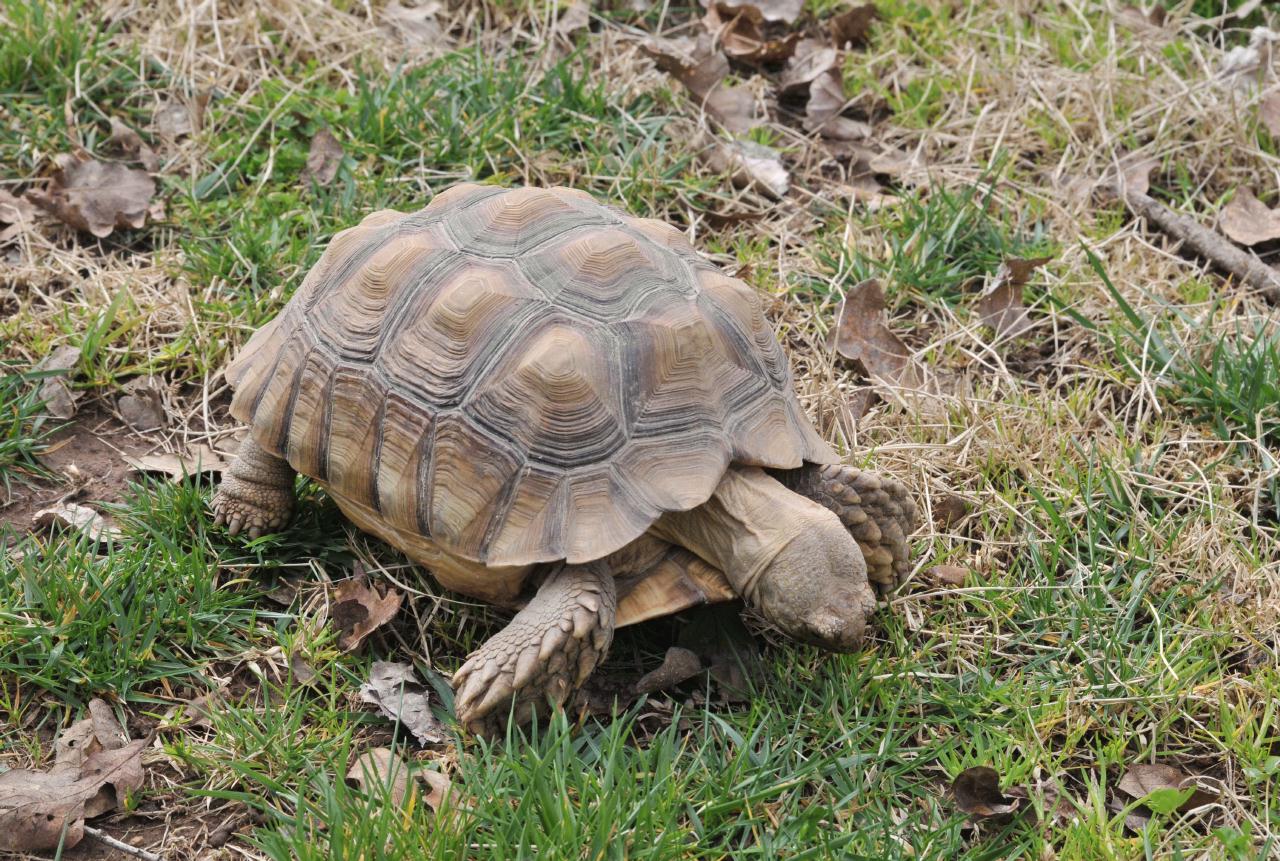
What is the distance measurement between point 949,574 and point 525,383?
1.44 meters

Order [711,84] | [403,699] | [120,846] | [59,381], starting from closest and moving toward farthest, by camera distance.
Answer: [120,846], [403,699], [59,381], [711,84]

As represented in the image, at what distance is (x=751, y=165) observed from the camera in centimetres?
519

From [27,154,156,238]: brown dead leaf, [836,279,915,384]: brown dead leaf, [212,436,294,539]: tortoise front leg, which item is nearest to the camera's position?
[212,436,294,539]: tortoise front leg

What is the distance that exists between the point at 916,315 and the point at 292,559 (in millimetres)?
2432

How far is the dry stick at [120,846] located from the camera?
2818mm

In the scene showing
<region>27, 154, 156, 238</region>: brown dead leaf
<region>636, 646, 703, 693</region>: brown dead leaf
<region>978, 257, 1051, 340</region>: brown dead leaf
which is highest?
<region>978, 257, 1051, 340</region>: brown dead leaf

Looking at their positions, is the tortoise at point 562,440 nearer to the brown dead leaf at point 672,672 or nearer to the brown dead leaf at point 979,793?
the brown dead leaf at point 672,672

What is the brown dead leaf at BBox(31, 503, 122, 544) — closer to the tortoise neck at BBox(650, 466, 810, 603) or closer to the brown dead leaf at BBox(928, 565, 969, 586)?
the tortoise neck at BBox(650, 466, 810, 603)

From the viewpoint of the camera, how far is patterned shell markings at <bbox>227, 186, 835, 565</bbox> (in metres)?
3.08

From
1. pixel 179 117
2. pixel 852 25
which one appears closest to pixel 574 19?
pixel 852 25

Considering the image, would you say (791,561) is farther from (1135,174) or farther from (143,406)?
(1135,174)

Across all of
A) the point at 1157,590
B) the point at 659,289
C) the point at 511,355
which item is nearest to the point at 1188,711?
the point at 1157,590

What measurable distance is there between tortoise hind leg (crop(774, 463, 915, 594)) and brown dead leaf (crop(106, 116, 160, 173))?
3.12 m

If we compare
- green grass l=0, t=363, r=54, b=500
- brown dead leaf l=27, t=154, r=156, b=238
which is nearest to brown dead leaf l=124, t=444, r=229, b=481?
green grass l=0, t=363, r=54, b=500
